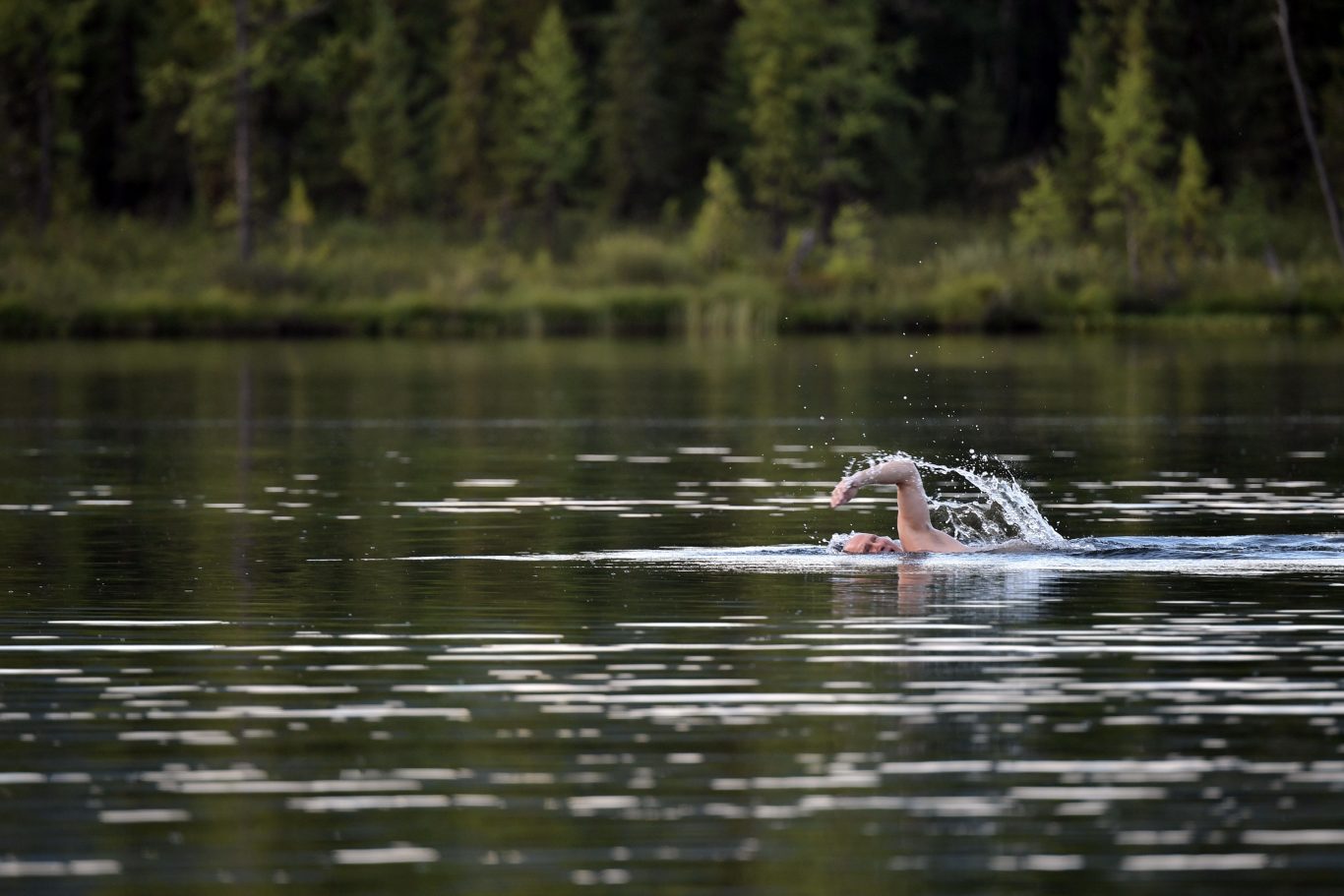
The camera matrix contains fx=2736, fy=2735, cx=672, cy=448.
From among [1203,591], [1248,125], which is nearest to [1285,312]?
[1248,125]

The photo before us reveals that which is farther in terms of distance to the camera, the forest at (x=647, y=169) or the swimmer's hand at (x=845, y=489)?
the forest at (x=647, y=169)

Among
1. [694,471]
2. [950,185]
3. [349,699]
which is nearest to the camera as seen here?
[349,699]

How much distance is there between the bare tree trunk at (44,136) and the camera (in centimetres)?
8294

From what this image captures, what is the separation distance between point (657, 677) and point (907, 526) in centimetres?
605

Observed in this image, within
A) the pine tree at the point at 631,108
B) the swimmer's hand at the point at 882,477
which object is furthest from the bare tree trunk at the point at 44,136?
the swimmer's hand at the point at 882,477

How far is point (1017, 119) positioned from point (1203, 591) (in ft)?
311

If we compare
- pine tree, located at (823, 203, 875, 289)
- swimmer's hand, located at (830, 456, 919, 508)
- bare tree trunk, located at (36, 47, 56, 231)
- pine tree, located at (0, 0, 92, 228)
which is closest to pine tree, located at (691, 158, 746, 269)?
pine tree, located at (823, 203, 875, 289)

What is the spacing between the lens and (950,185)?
98438 millimetres

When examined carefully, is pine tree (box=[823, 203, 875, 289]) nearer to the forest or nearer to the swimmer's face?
the forest

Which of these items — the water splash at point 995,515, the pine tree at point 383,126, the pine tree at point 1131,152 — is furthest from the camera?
the pine tree at point 383,126

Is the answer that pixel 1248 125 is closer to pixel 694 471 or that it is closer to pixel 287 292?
pixel 287 292

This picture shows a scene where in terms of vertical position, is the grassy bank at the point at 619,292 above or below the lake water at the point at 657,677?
above

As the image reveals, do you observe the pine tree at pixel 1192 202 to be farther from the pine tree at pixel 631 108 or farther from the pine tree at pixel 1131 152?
the pine tree at pixel 631 108

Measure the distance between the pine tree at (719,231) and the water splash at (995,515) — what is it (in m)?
46.8
